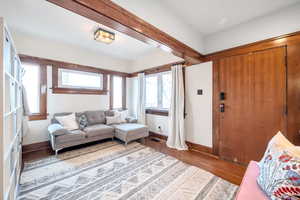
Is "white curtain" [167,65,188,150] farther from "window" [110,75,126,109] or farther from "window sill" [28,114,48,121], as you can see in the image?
"window sill" [28,114,48,121]

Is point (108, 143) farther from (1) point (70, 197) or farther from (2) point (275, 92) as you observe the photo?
(2) point (275, 92)

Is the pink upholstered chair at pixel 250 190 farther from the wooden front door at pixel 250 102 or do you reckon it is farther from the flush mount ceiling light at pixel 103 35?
the flush mount ceiling light at pixel 103 35

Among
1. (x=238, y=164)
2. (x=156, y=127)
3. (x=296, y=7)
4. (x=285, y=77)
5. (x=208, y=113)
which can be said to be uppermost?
(x=296, y=7)

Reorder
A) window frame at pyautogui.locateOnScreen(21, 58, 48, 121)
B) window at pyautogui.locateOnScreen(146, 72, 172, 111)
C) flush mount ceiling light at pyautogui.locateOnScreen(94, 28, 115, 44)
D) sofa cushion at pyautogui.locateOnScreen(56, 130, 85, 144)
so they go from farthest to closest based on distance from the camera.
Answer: window at pyautogui.locateOnScreen(146, 72, 172, 111) < window frame at pyautogui.locateOnScreen(21, 58, 48, 121) < sofa cushion at pyautogui.locateOnScreen(56, 130, 85, 144) < flush mount ceiling light at pyautogui.locateOnScreen(94, 28, 115, 44)

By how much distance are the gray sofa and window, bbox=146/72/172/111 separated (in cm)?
83

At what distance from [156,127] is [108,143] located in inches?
58.4

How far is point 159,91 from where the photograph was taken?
13.0ft

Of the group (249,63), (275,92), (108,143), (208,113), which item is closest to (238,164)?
(208,113)

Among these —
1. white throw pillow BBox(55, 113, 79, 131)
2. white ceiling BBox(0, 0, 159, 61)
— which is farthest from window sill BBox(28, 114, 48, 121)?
white ceiling BBox(0, 0, 159, 61)

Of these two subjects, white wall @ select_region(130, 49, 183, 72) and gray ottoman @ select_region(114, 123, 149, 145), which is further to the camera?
white wall @ select_region(130, 49, 183, 72)

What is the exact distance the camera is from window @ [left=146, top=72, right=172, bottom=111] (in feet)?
12.4

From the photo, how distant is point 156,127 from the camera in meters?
4.00

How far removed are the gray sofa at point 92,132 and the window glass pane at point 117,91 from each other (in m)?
0.67

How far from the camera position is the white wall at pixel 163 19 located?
4.76ft
